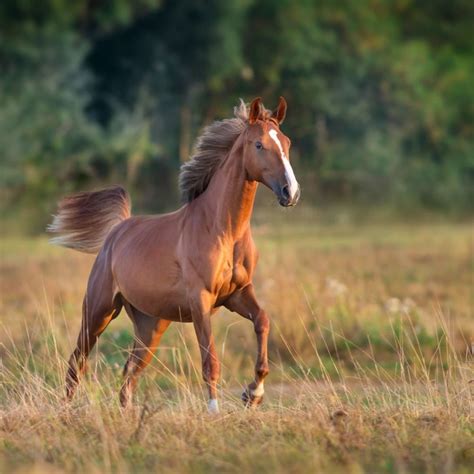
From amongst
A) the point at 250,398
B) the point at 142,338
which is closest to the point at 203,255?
the point at 250,398

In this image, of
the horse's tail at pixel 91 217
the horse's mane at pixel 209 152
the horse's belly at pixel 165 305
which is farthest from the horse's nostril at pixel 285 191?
the horse's tail at pixel 91 217

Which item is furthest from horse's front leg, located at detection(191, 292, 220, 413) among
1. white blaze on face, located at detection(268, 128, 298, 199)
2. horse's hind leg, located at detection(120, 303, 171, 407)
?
horse's hind leg, located at detection(120, 303, 171, 407)

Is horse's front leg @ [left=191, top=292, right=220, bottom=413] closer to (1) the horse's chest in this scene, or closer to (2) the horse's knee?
(1) the horse's chest

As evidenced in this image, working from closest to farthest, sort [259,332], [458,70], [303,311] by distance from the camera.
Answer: [259,332] → [303,311] → [458,70]

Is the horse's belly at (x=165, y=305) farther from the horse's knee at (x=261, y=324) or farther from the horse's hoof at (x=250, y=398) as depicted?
the horse's hoof at (x=250, y=398)

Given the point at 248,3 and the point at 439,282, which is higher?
the point at 248,3

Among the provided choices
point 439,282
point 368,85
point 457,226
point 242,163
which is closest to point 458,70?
point 368,85

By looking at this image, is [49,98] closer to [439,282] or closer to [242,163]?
[439,282]

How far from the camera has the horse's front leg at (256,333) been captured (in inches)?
325

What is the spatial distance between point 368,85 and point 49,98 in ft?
35.9

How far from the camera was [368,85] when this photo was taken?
38781 mm

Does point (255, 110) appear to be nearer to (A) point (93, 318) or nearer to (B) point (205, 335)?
(B) point (205, 335)

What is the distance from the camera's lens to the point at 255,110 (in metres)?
8.23

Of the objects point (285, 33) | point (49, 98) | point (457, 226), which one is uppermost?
point (285, 33)
